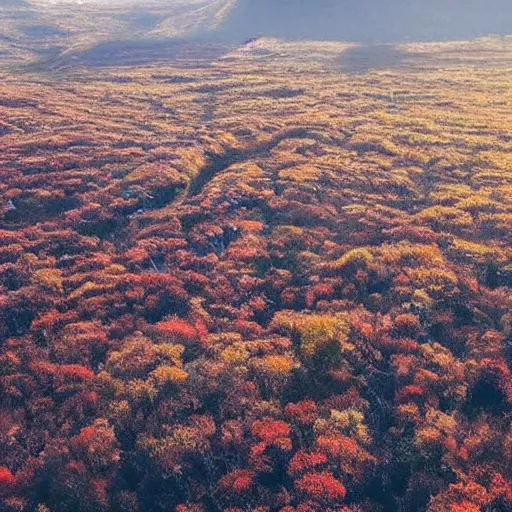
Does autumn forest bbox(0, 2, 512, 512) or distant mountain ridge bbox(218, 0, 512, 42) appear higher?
distant mountain ridge bbox(218, 0, 512, 42)

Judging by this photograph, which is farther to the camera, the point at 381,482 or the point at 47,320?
the point at 47,320

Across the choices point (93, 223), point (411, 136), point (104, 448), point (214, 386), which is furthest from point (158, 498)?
point (411, 136)

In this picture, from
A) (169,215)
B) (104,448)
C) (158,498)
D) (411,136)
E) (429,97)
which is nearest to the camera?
(158,498)

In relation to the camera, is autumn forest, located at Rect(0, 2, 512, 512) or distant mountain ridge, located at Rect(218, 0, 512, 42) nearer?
autumn forest, located at Rect(0, 2, 512, 512)

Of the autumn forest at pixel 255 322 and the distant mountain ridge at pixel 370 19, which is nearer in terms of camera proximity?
the autumn forest at pixel 255 322

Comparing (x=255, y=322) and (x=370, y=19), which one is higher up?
(x=370, y=19)

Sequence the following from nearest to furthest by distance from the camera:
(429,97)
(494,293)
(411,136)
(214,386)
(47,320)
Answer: (214,386), (47,320), (494,293), (411,136), (429,97)

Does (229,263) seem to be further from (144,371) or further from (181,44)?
(181,44)

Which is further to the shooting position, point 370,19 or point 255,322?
point 370,19
